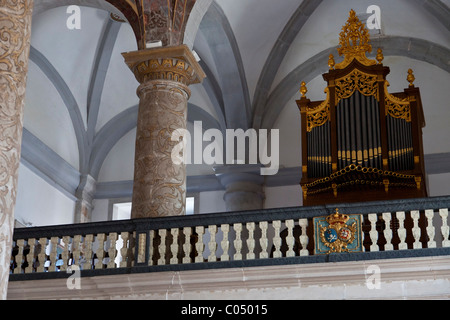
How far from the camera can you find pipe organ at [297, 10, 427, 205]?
43.8 feet

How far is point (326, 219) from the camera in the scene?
36.3 feet

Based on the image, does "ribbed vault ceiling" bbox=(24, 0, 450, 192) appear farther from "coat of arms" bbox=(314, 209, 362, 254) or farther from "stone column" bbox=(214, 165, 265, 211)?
"coat of arms" bbox=(314, 209, 362, 254)

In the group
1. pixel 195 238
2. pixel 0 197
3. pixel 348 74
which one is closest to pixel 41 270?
pixel 195 238

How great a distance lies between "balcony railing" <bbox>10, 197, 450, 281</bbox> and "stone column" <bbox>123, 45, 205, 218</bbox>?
28.1 inches

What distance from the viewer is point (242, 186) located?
56.2 ft

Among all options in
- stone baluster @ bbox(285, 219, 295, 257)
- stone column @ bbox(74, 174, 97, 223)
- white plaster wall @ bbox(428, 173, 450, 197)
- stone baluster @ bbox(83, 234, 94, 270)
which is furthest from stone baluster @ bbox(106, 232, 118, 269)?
white plaster wall @ bbox(428, 173, 450, 197)

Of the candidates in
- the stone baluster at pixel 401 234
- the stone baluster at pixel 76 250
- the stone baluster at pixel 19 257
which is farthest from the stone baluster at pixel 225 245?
the stone baluster at pixel 19 257

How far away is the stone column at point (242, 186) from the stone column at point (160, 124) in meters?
3.91

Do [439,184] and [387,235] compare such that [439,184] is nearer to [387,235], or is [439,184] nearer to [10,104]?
[387,235]

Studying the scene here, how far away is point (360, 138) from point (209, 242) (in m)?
3.80

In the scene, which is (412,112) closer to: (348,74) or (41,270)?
(348,74)

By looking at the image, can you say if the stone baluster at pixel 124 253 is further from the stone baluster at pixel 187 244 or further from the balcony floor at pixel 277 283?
the stone baluster at pixel 187 244

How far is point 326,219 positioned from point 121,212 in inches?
330

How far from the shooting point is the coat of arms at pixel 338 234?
426 inches
